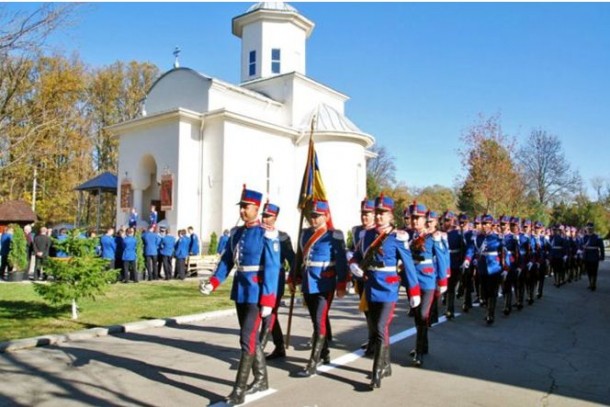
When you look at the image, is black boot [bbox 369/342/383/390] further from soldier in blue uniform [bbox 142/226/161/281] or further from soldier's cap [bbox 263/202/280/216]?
soldier in blue uniform [bbox 142/226/161/281]

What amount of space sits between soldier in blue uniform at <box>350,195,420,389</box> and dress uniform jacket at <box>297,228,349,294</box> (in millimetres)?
250

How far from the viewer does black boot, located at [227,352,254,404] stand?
4988 mm

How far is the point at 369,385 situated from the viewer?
5.71 m

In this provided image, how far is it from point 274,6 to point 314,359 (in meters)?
33.3

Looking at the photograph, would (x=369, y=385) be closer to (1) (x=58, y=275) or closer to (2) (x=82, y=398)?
(2) (x=82, y=398)

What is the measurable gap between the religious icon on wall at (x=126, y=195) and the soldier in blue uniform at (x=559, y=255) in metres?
22.4

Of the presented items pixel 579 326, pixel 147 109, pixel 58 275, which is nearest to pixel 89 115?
pixel 147 109

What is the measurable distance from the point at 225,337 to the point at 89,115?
44.3 metres

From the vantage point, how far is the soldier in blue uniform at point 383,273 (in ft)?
19.2

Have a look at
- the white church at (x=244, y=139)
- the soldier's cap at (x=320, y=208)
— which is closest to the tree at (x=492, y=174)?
the white church at (x=244, y=139)

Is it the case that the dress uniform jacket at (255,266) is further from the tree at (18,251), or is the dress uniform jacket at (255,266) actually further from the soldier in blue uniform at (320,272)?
the tree at (18,251)

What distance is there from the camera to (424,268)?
24.9 feet

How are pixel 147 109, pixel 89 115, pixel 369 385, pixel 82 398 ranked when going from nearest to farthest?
pixel 82 398 → pixel 369 385 → pixel 147 109 → pixel 89 115

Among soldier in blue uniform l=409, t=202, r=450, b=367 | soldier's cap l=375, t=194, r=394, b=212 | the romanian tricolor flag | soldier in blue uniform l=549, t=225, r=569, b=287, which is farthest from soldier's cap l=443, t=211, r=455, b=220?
soldier in blue uniform l=549, t=225, r=569, b=287
